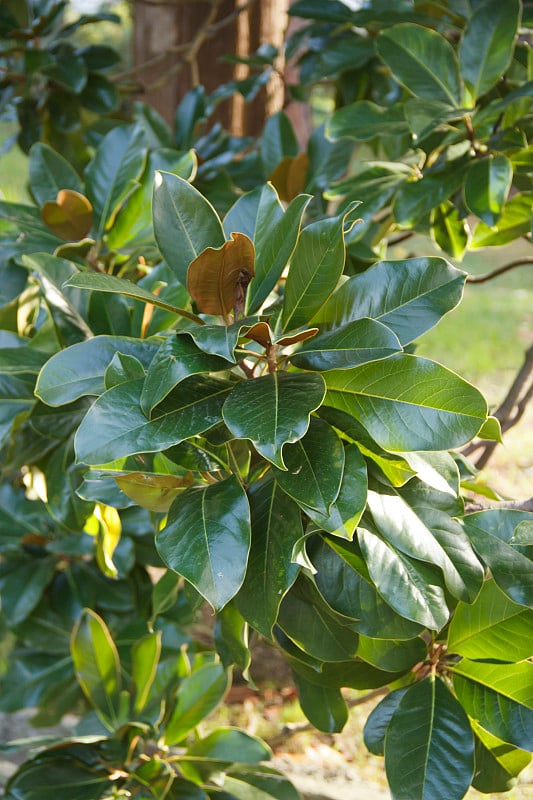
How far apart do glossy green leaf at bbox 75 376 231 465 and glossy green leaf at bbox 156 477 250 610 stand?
83 mm

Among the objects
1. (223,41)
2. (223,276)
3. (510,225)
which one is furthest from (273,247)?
(223,41)

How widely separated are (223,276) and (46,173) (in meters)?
0.76

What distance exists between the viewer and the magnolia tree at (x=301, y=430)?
74cm

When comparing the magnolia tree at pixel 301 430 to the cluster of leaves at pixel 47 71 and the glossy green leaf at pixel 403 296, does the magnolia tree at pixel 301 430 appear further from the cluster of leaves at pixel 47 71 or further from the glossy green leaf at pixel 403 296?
the cluster of leaves at pixel 47 71

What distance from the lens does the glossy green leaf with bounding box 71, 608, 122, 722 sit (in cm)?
143

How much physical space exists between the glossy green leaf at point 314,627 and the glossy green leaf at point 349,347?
231mm

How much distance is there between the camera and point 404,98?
1.61 m

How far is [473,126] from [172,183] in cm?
62

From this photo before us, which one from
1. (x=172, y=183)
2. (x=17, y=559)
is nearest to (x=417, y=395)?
(x=172, y=183)

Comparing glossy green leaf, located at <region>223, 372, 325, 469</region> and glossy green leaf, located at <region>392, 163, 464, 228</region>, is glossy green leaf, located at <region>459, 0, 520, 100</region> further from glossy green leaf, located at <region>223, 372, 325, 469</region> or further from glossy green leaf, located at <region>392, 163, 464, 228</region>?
glossy green leaf, located at <region>223, 372, 325, 469</region>

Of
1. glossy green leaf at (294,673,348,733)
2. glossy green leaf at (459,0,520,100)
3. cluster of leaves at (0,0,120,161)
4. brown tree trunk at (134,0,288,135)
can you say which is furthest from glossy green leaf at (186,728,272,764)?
brown tree trunk at (134,0,288,135)

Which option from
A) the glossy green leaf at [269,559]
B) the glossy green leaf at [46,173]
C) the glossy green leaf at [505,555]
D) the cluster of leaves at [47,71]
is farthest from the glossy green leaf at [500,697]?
the cluster of leaves at [47,71]

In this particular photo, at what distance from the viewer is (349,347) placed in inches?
29.7

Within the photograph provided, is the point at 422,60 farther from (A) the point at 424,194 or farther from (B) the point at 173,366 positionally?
(B) the point at 173,366
